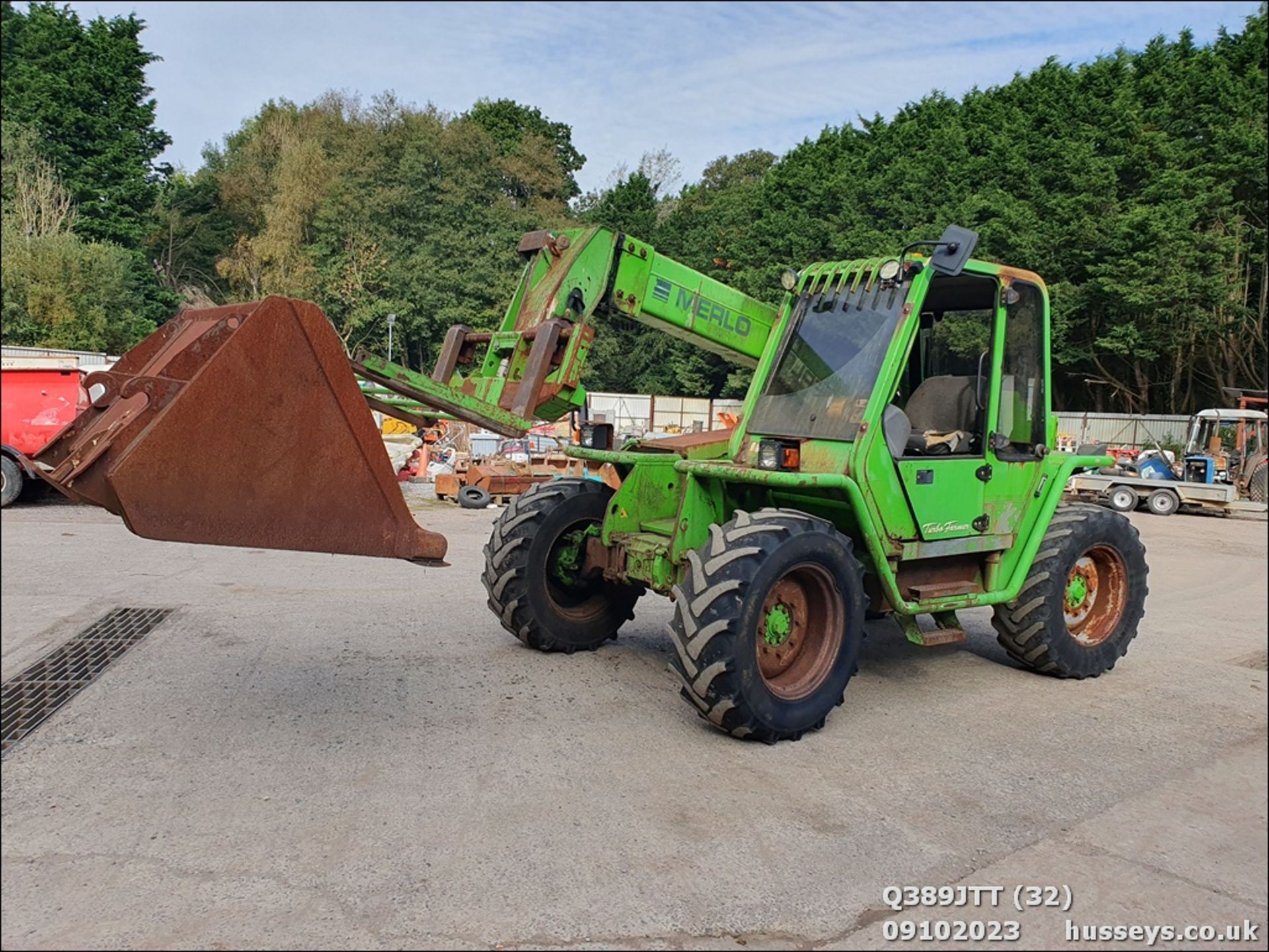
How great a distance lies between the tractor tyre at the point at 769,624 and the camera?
479 centimetres

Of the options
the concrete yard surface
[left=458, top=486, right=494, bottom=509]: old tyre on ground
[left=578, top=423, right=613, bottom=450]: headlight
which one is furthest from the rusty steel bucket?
[left=458, top=486, right=494, bottom=509]: old tyre on ground

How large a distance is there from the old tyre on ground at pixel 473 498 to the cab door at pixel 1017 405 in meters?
12.2

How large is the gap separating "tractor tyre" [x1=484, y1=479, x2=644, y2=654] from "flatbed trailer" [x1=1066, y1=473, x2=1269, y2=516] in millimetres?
18854

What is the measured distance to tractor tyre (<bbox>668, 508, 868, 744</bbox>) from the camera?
15.7 ft

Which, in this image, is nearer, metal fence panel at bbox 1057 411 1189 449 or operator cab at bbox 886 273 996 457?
operator cab at bbox 886 273 996 457

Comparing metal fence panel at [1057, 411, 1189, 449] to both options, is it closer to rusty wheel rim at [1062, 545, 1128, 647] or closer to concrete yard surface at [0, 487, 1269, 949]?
rusty wheel rim at [1062, 545, 1128, 647]

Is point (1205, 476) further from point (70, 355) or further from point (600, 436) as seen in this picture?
point (70, 355)

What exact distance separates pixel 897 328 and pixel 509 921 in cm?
390

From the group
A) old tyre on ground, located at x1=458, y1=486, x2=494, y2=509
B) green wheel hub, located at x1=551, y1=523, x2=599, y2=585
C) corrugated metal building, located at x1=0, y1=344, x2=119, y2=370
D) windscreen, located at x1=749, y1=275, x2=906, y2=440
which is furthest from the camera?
corrugated metal building, located at x1=0, y1=344, x2=119, y2=370

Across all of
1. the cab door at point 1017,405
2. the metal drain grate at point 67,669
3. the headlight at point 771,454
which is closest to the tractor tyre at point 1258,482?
the cab door at point 1017,405

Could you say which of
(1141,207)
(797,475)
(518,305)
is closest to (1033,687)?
(797,475)

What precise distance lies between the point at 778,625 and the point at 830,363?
1.70 metres

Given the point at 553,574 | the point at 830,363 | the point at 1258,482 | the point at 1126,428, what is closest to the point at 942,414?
the point at 830,363

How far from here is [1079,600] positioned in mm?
6887
